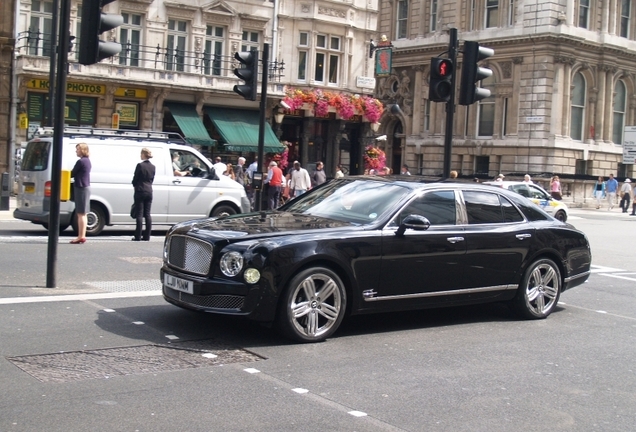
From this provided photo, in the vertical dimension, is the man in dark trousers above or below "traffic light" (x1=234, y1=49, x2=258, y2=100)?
below

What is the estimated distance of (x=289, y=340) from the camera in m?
8.42

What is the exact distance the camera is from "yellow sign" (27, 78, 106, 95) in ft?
97.9

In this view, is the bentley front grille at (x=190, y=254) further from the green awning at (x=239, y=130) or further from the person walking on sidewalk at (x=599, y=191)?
the person walking on sidewalk at (x=599, y=191)

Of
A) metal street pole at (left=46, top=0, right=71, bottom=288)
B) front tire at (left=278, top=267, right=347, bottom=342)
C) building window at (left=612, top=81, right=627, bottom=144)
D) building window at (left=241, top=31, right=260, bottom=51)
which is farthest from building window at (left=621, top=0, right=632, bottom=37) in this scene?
front tire at (left=278, top=267, right=347, bottom=342)

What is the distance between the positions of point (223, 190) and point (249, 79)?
3369mm

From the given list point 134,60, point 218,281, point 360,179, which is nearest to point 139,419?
point 218,281

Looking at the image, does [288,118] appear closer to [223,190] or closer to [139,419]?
[223,190]

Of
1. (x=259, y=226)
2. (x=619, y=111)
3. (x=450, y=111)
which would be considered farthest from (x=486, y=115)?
(x=259, y=226)

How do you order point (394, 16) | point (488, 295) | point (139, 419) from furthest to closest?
point (394, 16) → point (488, 295) → point (139, 419)

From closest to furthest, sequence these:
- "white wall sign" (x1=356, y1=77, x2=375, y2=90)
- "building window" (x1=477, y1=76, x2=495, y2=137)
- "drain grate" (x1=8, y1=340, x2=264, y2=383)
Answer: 1. "drain grate" (x1=8, y1=340, x2=264, y2=383)
2. "white wall sign" (x1=356, y1=77, x2=375, y2=90)
3. "building window" (x1=477, y1=76, x2=495, y2=137)

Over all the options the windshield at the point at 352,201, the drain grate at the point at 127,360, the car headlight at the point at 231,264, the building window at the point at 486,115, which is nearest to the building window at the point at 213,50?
the windshield at the point at 352,201

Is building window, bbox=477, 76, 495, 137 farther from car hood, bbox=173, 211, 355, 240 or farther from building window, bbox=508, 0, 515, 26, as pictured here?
car hood, bbox=173, 211, 355, 240

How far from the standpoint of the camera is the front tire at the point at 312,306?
8.21 metres

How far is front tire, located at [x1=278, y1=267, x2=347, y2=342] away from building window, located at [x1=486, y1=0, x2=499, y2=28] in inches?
1945
